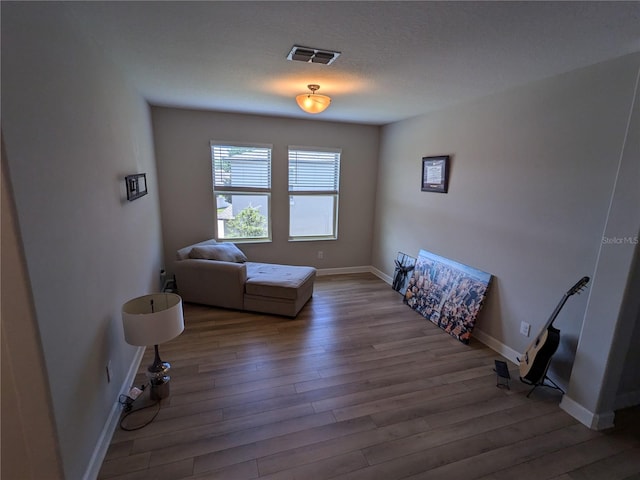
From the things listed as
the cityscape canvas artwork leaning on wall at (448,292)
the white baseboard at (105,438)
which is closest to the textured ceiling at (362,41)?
the cityscape canvas artwork leaning on wall at (448,292)

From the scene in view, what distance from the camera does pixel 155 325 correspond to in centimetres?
201

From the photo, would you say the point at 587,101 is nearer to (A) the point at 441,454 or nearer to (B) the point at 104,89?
(A) the point at 441,454

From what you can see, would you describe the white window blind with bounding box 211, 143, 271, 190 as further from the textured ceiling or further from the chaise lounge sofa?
the textured ceiling

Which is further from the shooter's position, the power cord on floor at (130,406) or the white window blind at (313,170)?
the white window blind at (313,170)

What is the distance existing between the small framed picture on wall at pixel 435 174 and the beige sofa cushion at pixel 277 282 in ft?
6.27

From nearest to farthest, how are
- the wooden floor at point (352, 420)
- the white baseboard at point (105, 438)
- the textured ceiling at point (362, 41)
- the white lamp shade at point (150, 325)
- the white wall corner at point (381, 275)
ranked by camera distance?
the textured ceiling at point (362, 41), the white baseboard at point (105, 438), the wooden floor at point (352, 420), the white lamp shade at point (150, 325), the white wall corner at point (381, 275)

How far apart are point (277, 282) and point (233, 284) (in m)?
0.54

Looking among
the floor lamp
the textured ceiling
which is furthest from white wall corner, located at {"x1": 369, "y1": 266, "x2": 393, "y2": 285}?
the floor lamp

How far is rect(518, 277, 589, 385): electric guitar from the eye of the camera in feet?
7.59

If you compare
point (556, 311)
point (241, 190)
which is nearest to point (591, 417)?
point (556, 311)

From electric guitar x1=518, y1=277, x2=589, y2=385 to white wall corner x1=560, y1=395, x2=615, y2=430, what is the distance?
26cm

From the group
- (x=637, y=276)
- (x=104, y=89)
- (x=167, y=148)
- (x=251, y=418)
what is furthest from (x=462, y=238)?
(x=167, y=148)

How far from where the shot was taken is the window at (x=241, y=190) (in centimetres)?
443

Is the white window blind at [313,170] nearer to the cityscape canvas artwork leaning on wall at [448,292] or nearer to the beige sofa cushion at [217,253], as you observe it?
the beige sofa cushion at [217,253]
